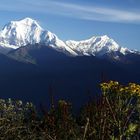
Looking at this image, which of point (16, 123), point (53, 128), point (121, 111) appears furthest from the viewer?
point (16, 123)

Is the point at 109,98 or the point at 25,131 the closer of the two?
the point at 109,98

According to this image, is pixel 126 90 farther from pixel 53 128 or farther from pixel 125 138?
pixel 53 128

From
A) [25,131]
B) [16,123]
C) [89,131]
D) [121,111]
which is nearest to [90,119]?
[89,131]

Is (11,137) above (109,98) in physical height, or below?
below

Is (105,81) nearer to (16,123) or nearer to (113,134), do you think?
(113,134)

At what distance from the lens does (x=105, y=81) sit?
8.27 meters

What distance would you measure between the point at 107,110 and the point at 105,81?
0.69 metres

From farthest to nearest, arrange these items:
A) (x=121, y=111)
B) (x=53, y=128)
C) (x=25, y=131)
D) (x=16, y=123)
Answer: (x=16, y=123)
(x=25, y=131)
(x=121, y=111)
(x=53, y=128)

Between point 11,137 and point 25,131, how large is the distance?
46 centimetres

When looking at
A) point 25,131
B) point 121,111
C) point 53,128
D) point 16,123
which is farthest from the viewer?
point 16,123

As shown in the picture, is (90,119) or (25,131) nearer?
(90,119)

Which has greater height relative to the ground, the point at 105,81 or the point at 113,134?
the point at 105,81

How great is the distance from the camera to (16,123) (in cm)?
1045

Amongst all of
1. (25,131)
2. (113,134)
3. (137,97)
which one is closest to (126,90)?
(137,97)
